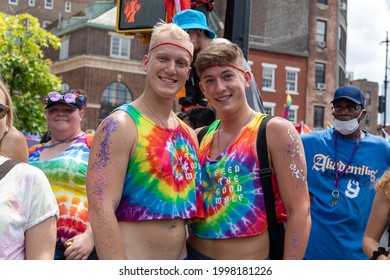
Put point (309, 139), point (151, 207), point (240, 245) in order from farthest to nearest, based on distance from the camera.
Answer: point (309, 139) < point (240, 245) < point (151, 207)

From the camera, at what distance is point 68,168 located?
387 cm

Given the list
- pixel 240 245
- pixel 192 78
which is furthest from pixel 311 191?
pixel 240 245

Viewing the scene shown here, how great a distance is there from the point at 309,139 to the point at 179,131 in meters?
2.05

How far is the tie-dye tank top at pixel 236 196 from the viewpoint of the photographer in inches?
110

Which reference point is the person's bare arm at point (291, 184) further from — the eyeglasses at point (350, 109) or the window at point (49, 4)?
the window at point (49, 4)

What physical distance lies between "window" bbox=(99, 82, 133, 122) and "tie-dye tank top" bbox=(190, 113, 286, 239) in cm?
3511

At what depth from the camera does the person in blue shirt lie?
4.23 meters

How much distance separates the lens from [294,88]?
125ft

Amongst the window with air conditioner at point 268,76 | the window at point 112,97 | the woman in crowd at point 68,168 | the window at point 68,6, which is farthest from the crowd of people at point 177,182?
the window at point 68,6

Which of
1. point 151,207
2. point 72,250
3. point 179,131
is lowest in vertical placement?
point 72,250

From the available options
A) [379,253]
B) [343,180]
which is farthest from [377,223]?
[343,180]

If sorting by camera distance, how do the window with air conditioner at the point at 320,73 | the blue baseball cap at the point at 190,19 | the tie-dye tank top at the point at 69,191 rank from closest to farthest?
1. the tie-dye tank top at the point at 69,191
2. the blue baseball cap at the point at 190,19
3. the window with air conditioner at the point at 320,73

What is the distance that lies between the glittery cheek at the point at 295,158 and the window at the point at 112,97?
35.2 m
